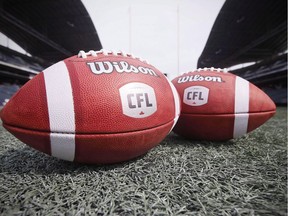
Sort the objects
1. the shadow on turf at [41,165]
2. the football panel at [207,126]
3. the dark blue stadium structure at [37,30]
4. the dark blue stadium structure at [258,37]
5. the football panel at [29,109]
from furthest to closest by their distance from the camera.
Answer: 1. the dark blue stadium structure at [258,37]
2. the dark blue stadium structure at [37,30]
3. the football panel at [207,126]
4. the shadow on turf at [41,165]
5. the football panel at [29,109]

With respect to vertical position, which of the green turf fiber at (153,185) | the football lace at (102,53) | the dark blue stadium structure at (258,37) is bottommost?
the green turf fiber at (153,185)

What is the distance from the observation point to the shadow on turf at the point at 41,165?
1184mm

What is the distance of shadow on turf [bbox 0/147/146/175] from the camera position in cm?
118

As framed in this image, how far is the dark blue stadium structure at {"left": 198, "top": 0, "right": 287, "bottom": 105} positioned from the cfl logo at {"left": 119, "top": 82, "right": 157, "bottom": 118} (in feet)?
37.9

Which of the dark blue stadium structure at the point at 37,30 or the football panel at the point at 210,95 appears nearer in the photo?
the football panel at the point at 210,95

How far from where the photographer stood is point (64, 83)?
3.58 feet

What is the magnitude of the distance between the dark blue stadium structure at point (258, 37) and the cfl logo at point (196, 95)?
10883 millimetres

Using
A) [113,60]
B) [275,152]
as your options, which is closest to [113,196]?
[113,60]

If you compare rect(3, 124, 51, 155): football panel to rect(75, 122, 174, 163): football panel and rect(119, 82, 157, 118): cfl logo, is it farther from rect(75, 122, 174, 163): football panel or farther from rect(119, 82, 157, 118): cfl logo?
rect(119, 82, 157, 118): cfl logo

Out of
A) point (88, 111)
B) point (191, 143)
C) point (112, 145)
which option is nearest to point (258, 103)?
point (191, 143)

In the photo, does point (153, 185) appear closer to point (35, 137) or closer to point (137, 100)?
point (137, 100)

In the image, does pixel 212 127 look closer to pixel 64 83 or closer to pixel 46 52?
pixel 64 83

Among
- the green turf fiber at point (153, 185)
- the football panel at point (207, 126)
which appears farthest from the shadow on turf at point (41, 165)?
the football panel at point (207, 126)

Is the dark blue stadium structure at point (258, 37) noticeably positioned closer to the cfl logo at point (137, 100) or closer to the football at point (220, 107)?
the football at point (220, 107)
